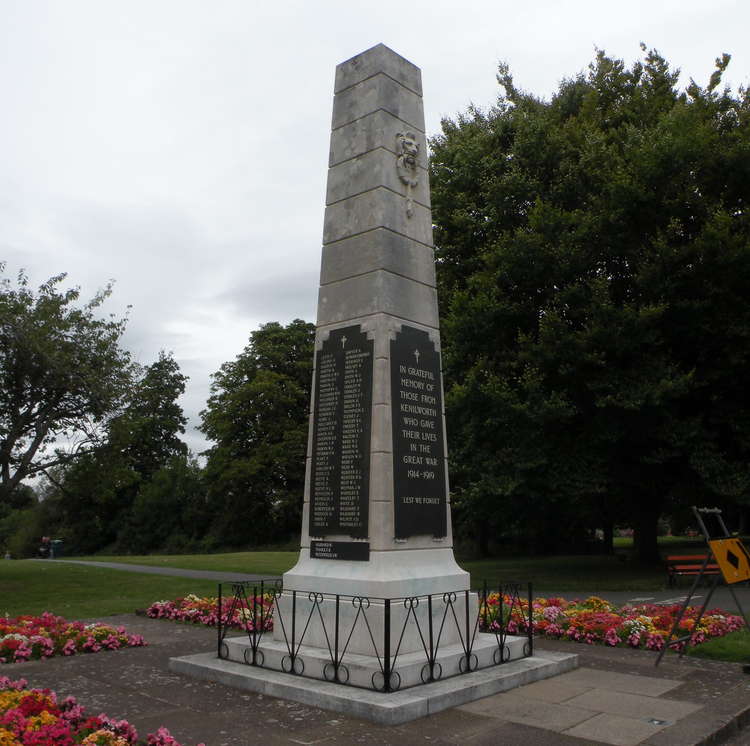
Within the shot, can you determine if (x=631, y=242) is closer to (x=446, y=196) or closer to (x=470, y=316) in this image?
(x=470, y=316)

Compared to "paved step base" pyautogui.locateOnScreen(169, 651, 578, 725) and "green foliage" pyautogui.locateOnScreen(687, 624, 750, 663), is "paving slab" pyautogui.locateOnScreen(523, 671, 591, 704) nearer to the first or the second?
"paved step base" pyautogui.locateOnScreen(169, 651, 578, 725)

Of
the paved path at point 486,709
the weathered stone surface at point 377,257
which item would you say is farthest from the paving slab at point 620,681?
the weathered stone surface at point 377,257

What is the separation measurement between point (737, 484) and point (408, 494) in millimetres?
13421

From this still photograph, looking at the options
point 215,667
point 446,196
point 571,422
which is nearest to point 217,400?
point 446,196

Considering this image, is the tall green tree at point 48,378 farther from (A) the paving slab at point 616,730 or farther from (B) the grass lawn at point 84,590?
(A) the paving slab at point 616,730

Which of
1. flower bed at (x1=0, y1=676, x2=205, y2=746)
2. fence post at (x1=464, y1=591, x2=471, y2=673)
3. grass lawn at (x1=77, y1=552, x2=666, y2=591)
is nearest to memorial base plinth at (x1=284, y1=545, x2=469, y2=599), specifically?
fence post at (x1=464, y1=591, x2=471, y2=673)

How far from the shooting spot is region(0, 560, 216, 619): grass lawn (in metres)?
15.9

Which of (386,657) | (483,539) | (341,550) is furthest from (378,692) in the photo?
(483,539)

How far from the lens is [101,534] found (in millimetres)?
57438

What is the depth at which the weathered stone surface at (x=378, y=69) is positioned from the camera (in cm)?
984

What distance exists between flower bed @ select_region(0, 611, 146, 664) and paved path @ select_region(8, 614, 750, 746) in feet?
1.51

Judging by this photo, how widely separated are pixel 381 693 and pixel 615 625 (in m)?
5.38

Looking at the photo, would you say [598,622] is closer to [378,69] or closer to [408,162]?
[408,162]

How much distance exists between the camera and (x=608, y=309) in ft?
61.9
